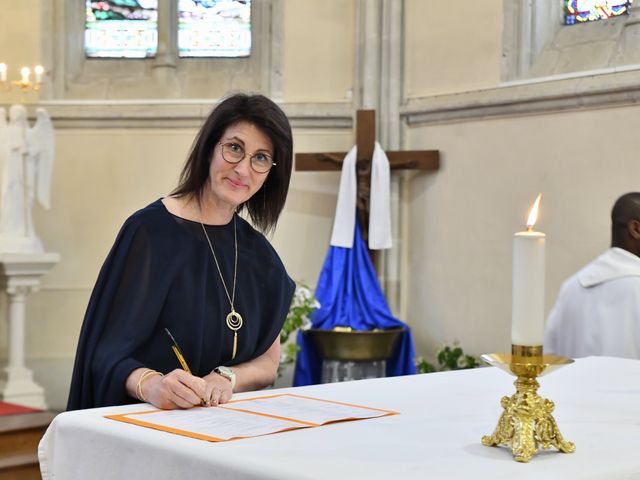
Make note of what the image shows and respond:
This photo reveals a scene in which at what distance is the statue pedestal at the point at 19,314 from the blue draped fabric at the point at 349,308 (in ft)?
6.36

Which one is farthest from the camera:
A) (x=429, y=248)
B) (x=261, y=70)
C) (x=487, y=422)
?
(x=261, y=70)

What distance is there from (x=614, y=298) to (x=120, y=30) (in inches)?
237

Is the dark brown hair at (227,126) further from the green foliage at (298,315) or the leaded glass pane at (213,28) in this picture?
the leaded glass pane at (213,28)

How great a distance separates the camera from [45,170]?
7641mm

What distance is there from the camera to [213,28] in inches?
350

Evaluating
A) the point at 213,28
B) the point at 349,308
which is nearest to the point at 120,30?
Answer: the point at 213,28

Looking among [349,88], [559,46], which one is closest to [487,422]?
[559,46]

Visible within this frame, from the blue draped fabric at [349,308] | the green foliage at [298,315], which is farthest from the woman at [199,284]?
the blue draped fabric at [349,308]

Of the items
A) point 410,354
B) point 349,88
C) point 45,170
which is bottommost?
point 410,354

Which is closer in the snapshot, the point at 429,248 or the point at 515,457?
the point at 515,457

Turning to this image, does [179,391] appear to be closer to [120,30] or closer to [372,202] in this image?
[372,202]

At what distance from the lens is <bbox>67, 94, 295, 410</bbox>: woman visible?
8.16 ft

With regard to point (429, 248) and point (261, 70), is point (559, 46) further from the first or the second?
point (261, 70)

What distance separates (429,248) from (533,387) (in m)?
6.46
